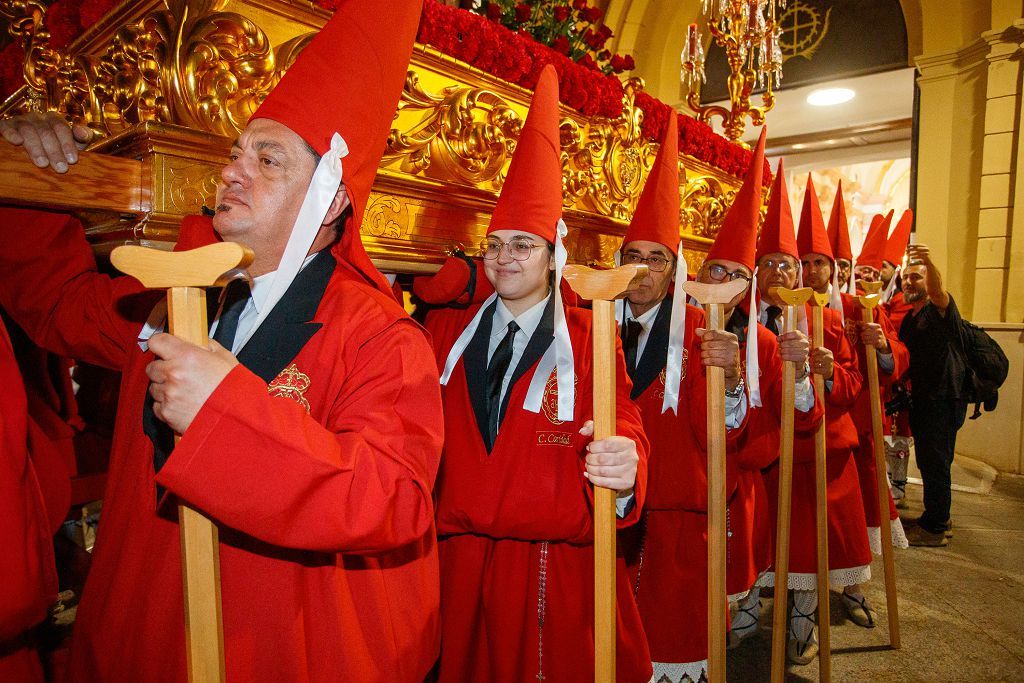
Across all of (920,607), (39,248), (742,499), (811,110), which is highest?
(811,110)

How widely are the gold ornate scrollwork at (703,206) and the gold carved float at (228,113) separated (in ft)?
2.87

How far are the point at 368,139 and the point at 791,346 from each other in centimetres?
177

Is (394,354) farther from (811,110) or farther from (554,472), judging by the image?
(811,110)

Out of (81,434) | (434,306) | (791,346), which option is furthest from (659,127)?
(81,434)

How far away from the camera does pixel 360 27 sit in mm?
1241

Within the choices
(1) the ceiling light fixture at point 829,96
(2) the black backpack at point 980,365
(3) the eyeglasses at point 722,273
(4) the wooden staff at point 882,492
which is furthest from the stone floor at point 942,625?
(1) the ceiling light fixture at point 829,96

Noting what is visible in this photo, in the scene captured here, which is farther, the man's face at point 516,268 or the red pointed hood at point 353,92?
the man's face at point 516,268

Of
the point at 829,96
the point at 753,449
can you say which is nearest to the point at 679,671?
the point at 753,449

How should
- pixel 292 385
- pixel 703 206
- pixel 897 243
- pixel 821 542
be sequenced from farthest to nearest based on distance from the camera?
pixel 897 243
pixel 703 206
pixel 821 542
pixel 292 385

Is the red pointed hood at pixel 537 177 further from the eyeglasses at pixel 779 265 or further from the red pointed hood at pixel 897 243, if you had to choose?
the red pointed hood at pixel 897 243

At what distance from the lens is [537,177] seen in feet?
6.08

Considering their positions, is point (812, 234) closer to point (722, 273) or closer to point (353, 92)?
point (722, 273)

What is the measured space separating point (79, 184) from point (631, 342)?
179 cm

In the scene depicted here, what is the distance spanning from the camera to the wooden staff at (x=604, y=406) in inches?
50.8
